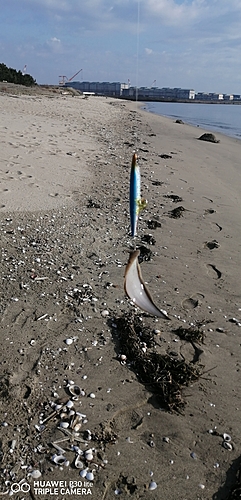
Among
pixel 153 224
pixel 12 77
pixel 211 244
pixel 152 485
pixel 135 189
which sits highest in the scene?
pixel 12 77

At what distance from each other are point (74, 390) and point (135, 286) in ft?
3.82

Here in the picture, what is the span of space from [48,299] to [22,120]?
12613mm

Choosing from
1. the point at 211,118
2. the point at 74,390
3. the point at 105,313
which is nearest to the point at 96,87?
the point at 211,118

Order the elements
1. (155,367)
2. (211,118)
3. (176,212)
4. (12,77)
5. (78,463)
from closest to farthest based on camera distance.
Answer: (78,463) → (155,367) → (176,212) → (211,118) → (12,77)

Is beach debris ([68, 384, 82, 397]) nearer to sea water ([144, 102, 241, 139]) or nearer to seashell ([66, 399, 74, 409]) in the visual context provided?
seashell ([66, 399, 74, 409])

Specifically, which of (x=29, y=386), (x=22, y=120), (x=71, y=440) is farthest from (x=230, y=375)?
(x=22, y=120)

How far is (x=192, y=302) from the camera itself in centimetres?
458

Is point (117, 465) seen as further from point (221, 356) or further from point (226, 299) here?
point (226, 299)

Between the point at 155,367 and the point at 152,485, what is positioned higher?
the point at 155,367

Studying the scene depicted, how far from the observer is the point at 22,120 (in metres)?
15.1

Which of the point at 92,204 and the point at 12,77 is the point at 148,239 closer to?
the point at 92,204

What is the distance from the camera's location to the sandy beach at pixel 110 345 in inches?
103

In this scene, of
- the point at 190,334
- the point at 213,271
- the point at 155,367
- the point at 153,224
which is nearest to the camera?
the point at 155,367

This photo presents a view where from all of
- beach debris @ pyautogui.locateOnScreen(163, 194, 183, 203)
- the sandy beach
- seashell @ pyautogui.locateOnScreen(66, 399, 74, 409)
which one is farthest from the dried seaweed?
beach debris @ pyautogui.locateOnScreen(163, 194, 183, 203)
